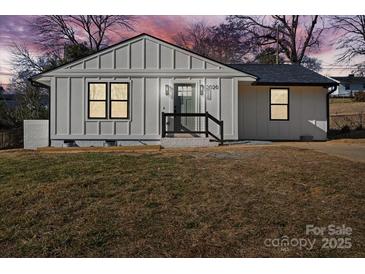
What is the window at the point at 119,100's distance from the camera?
515 inches

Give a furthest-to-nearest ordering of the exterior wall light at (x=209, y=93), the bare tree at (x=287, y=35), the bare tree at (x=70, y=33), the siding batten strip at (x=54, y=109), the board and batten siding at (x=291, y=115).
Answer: the bare tree at (x=287, y=35) < the bare tree at (x=70, y=33) < the board and batten siding at (x=291, y=115) < the exterior wall light at (x=209, y=93) < the siding batten strip at (x=54, y=109)

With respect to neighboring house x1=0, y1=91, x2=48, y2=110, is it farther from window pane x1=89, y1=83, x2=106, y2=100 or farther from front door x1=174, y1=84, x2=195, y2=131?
front door x1=174, y1=84, x2=195, y2=131

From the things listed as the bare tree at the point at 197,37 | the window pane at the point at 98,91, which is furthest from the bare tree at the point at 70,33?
the window pane at the point at 98,91

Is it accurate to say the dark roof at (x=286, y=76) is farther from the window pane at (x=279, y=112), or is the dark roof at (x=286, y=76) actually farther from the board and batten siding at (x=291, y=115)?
the window pane at (x=279, y=112)

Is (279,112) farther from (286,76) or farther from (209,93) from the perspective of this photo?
(209,93)

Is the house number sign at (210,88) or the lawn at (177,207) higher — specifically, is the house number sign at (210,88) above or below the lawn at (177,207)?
above

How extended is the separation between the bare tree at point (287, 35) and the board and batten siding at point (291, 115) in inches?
338

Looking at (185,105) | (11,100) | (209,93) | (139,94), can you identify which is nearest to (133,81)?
(139,94)

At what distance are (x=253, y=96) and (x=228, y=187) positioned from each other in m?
9.20

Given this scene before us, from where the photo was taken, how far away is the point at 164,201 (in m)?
5.73

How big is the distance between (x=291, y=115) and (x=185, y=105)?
4.64 m
